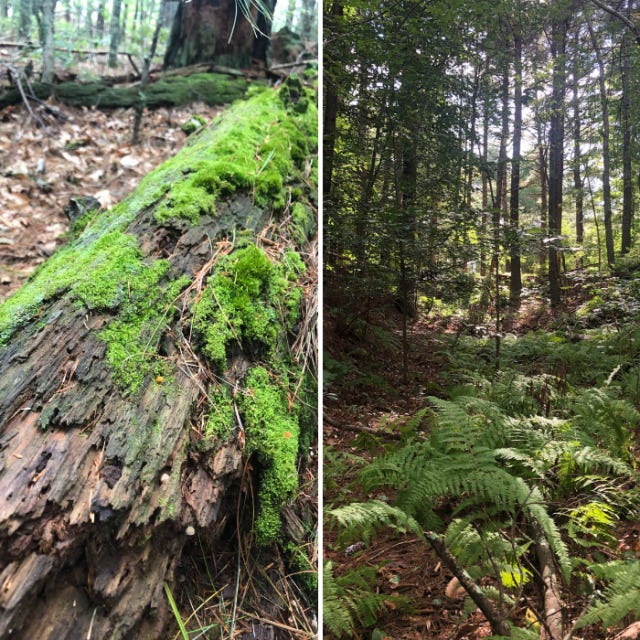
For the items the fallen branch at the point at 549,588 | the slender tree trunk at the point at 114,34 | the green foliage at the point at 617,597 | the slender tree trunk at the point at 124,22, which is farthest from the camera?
the slender tree trunk at the point at 124,22

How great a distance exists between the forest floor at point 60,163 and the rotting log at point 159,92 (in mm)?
75

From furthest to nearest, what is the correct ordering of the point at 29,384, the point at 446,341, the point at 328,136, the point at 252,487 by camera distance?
1. the point at 328,136
2. the point at 446,341
3. the point at 252,487
4. the point at 29,384

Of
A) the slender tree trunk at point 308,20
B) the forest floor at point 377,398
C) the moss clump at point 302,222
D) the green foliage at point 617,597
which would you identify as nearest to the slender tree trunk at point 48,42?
the slender tree trunk at point 308,20

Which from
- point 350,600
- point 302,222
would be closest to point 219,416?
point 350,600

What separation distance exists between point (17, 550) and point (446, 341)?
137 centimetres

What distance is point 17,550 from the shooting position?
2.37 feet

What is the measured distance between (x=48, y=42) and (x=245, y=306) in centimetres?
352

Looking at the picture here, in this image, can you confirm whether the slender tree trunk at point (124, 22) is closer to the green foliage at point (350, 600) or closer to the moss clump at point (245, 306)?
the moss clump at point (245, 306)

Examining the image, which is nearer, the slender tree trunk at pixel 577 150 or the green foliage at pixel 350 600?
the green foliage at pixel 350 600

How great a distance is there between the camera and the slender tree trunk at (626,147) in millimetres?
1660

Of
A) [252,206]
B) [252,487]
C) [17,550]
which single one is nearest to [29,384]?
[17,550]

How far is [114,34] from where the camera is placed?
3898mm

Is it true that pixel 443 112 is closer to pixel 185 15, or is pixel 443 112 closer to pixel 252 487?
pixel 252 487

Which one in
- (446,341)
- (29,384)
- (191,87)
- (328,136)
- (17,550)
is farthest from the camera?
(191,87)
